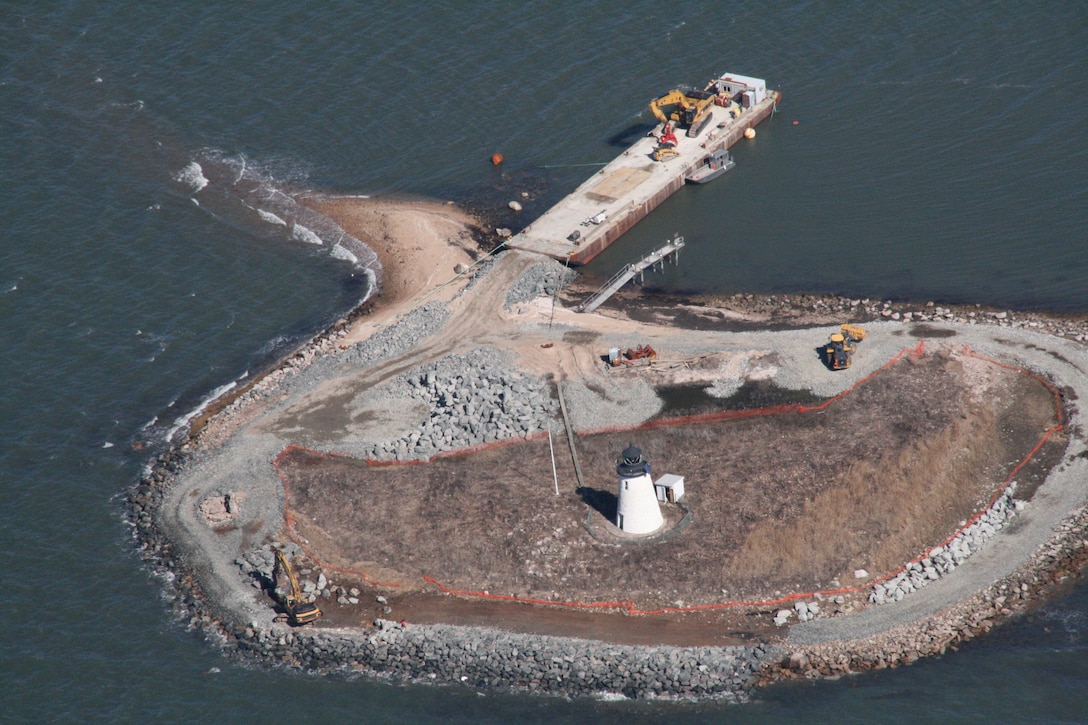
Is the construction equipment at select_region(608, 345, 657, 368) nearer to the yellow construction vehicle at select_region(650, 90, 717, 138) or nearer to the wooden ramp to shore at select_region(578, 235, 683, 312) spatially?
the wooden ramp to shore at select_region(578, 235, 683, 312)

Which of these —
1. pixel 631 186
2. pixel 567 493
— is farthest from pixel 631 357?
pixel 631 186

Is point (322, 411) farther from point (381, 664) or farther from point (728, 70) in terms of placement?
point (728, 70)

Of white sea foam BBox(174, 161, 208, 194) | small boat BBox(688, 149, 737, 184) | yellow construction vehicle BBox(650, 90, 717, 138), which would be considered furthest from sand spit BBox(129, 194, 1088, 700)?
white sea foam BBox(174, 161, 208, 194)

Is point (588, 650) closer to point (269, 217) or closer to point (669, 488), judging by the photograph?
point (669, 488)

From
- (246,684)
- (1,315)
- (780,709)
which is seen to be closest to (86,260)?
(1,315)

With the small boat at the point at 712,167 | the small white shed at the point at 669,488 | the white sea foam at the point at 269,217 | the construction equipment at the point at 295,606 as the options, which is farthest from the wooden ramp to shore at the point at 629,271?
the construction equipment at the point at 295,606
